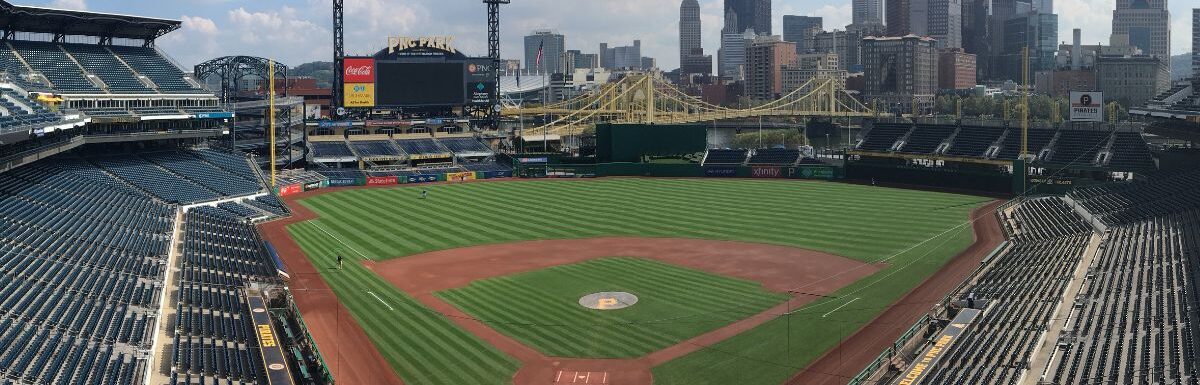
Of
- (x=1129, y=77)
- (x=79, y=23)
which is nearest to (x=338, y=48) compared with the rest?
(x=79, y=23)

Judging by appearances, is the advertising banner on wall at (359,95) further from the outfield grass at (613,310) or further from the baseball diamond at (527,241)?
the outfield grass at (613,310)

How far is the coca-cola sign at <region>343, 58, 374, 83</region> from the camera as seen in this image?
3401 inches

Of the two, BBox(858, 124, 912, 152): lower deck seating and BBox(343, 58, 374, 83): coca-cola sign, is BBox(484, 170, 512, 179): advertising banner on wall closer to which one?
BBox(343, 58, 374, 83): coca-cola sign

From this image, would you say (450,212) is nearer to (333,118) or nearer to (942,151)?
(333,118)

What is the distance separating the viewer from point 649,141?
3430 inches

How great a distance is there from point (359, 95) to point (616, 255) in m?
48.5

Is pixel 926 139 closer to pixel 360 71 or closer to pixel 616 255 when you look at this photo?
pixel 616 255

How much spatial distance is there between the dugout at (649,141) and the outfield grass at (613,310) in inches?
1716

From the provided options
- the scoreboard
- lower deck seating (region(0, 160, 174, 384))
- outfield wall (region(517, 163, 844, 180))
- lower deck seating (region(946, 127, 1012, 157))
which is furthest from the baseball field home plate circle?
the scoreboard

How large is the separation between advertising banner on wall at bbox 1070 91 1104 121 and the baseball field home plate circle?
49175 millimetres

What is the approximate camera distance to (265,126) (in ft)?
262

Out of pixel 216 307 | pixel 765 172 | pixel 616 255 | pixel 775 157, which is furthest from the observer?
pixel 775 157

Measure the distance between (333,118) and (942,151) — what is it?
5390 cm

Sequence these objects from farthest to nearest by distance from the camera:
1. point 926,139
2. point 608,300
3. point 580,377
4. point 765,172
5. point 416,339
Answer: point 765,172 < point 926,139 < point 608,300 < point 416,339 < point 580,377
